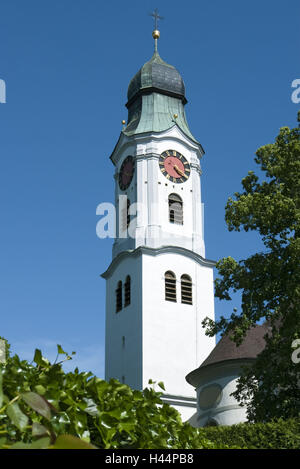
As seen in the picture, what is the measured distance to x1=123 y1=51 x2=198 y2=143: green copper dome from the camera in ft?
179

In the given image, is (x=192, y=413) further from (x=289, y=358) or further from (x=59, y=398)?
(x=59, y=398)

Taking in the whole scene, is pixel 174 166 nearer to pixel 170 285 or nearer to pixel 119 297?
pixel 170 285

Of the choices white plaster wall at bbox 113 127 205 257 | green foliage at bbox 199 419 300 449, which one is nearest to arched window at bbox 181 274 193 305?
white plaster wall at bbox 113 127 205 257

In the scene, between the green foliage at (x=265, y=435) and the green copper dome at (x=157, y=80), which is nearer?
the green foliage at (x=265, y=435)

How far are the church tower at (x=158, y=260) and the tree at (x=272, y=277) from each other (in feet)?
82.7

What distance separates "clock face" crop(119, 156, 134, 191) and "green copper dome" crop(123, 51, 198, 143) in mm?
2142

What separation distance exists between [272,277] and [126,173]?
34512 millimetres

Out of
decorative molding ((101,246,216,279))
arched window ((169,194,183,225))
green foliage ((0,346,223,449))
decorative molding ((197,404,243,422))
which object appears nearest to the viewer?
green foliage ((0,346,223,449))

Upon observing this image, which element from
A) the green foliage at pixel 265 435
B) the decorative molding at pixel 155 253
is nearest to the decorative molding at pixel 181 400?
the decorative molding at pixel 155 253

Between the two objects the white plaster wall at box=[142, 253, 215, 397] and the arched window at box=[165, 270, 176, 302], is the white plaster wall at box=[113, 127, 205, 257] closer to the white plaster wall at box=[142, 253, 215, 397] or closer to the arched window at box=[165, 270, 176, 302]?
the white plaster wall at box=[142, 253, 215, 397]

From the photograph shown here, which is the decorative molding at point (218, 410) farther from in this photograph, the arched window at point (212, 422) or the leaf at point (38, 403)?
the leaf at point (38, 403)

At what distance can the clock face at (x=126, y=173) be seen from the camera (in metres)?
53.0

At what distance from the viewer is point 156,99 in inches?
2215
